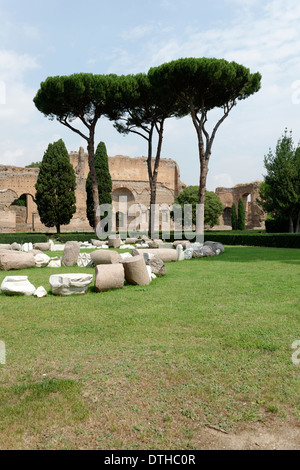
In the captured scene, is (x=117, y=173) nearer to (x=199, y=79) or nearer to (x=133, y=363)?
(x=199, y=79)

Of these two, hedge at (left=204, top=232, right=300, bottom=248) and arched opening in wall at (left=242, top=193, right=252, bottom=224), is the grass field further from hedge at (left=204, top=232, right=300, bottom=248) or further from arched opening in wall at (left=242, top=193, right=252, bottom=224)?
arched opening in wall at (left=242, top=193, right=252, bottom=224)

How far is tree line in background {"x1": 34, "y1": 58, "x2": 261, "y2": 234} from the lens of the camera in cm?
1748

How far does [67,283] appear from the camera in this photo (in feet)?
18.1

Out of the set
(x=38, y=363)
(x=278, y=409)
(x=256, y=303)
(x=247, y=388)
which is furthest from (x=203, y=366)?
(x=256, y=303)

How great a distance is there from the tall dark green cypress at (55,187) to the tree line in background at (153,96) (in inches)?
135

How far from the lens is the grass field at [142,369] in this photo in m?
2.00

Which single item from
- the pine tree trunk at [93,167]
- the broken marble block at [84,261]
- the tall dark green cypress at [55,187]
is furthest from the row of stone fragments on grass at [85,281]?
the tall dark green cypress at [55,187]

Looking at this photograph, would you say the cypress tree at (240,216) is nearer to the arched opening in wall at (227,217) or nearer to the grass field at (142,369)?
the arched opening in wall at (227,217)

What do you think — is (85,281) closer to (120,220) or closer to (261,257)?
(261,257)

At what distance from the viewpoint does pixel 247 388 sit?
242 centimetres

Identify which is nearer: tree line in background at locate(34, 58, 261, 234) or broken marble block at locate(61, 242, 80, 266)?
broken marble block at locate(61, 242, 80, 266)

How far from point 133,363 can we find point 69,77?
19.6 metres

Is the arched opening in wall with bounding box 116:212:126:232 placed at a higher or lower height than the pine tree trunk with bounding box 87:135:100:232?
lower

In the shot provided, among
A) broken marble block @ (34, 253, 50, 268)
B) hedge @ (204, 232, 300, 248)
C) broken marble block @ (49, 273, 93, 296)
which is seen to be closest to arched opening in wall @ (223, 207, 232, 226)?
hedge @ (204, 232, 300, 248)
